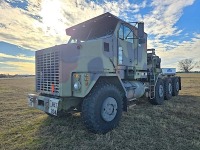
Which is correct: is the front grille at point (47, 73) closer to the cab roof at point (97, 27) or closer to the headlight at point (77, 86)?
the headlight at point (77, 86)

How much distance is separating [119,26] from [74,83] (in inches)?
99.6

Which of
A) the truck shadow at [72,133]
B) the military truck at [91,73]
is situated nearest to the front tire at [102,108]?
the military truck at [91,73]

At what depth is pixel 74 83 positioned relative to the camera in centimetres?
464

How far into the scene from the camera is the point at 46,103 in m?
4.86

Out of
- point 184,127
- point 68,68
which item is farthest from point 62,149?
point 184,127

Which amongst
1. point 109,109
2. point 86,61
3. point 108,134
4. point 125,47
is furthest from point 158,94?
point 86,61

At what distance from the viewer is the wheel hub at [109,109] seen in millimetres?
4791

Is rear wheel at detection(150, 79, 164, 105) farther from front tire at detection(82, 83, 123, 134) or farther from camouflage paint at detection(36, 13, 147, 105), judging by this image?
front tire at detection(82, 83, 123, 134)

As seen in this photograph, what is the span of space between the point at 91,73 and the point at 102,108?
3.10 feet

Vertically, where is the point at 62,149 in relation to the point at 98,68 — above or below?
below

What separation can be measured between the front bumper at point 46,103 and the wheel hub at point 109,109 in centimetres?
116

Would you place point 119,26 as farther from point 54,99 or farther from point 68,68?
point 54,99

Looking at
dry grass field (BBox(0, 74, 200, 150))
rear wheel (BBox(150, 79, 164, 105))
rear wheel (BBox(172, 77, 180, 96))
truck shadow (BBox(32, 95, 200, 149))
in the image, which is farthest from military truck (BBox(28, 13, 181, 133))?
rear wheel (BBox(172, 77, 180, 96))

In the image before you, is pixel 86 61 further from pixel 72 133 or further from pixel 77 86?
pixel 72 133
